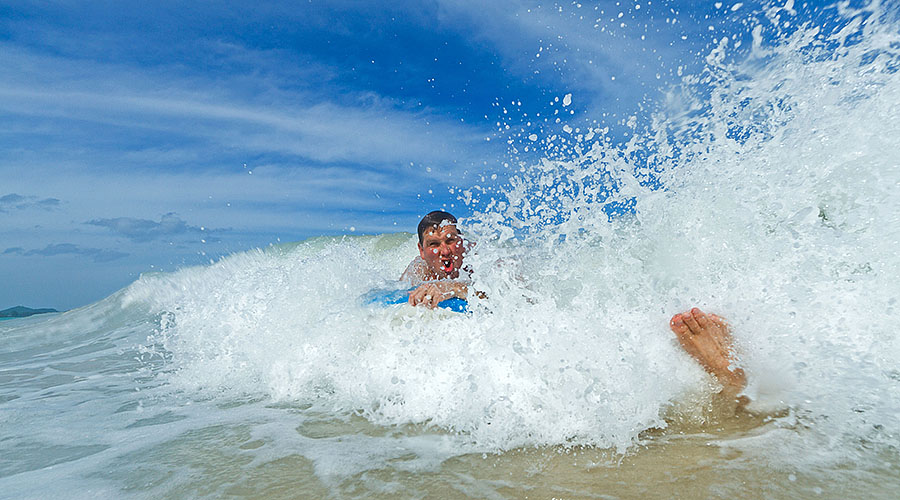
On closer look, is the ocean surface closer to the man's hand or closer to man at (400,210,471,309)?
the man's hand

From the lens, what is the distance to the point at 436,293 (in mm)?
3928

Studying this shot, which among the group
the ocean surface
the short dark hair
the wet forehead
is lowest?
the ocean surface

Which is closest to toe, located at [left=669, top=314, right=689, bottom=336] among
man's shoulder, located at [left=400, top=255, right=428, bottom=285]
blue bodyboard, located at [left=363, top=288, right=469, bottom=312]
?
blue bodyboard, located at [left=363, top=288, right=469, bottom=312]

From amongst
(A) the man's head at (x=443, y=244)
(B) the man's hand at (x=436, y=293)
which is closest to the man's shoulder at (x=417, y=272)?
(A) the man's head at (x=443, y=244)

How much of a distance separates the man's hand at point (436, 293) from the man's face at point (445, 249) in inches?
39.5

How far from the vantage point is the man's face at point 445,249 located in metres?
5.08

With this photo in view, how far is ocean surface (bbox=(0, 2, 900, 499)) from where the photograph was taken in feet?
7.00

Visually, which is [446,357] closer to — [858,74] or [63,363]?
[858,74]

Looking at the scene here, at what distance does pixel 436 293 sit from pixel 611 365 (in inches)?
61.3

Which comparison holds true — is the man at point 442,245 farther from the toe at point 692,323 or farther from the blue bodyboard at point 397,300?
the toe at point 692,323

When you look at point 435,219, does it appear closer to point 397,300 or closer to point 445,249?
point 445,249

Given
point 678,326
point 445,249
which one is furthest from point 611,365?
point 445,249

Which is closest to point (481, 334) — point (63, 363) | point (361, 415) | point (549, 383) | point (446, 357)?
point (446, 357)

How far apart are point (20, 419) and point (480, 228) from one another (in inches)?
128
